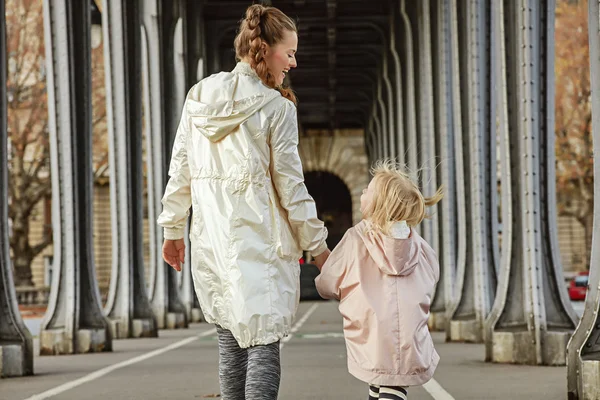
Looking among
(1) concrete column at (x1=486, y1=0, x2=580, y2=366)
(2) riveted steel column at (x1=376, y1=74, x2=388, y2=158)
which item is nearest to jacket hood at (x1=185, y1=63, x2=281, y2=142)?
(1) concrete column at (x1=486, y1=0, x2=580, y2=366)

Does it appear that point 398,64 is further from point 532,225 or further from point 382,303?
point 382,303

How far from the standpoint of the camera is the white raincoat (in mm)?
4754

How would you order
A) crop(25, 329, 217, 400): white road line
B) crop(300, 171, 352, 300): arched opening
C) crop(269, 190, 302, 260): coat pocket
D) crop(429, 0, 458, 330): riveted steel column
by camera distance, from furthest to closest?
crop(300, 171, 352, 300): arched opening < crop(429, 0, 458, 330): riveted steel column < crop(25, 329, 217, 400): white road line < crop(269, 190, 302, 260): coat pocket

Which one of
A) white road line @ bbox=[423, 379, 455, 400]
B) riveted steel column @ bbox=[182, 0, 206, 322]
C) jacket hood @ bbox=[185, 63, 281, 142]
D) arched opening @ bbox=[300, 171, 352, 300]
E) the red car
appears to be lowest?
the red car

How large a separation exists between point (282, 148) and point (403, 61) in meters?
27.9

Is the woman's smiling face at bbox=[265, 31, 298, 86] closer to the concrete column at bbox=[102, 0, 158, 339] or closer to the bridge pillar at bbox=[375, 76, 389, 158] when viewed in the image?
the concrete column at bbox=[102, 0, 158, 339]

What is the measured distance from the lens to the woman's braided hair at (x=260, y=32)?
16.3ft

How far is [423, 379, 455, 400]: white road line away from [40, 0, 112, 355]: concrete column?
6586 mm

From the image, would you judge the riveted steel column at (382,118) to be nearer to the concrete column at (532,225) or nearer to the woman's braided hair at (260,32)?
the concrete column at (532,225)

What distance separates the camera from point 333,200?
6644 cm

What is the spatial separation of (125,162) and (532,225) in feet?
32.9

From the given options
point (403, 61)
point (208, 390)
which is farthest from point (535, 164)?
point (403, 61)

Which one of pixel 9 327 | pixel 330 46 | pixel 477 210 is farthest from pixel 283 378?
pixel 330 46

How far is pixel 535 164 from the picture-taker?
461 inches
